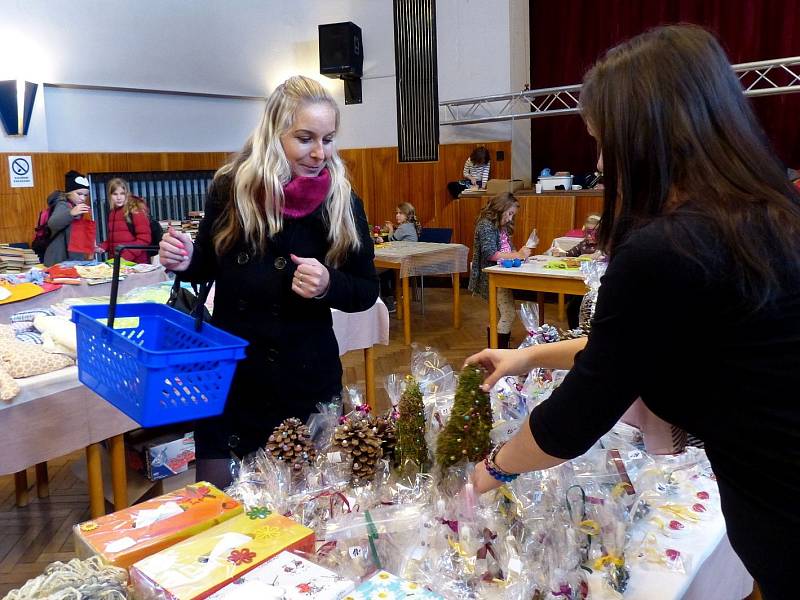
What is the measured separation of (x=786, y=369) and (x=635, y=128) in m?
0.33

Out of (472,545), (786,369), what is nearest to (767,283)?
(786,369)

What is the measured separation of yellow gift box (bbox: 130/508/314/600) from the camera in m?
0.91

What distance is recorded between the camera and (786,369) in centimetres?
80

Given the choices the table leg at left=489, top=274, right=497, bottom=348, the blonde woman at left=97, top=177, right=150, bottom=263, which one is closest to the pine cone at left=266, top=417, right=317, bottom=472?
the table leg at left=489, top=274, right=497, bottom=348

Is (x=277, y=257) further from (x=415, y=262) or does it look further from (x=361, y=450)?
(x=415, y=262)

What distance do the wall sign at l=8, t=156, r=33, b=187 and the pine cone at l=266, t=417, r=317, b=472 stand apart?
7261mm

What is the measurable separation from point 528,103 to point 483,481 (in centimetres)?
780

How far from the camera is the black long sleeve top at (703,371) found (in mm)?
767

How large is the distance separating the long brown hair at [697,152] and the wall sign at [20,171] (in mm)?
7816

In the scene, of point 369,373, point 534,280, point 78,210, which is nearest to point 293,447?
point 369,373

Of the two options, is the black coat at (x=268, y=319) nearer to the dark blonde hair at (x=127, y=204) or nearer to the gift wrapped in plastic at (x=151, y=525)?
the gift wrapped in plastic at (x=151, y=525)

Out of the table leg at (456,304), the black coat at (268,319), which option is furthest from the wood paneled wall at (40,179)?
the black coat at (268,319)

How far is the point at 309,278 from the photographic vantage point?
1.50 meters

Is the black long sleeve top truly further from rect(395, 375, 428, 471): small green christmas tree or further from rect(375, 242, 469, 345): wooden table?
rect(375, 242, 469, 345): wooden table
